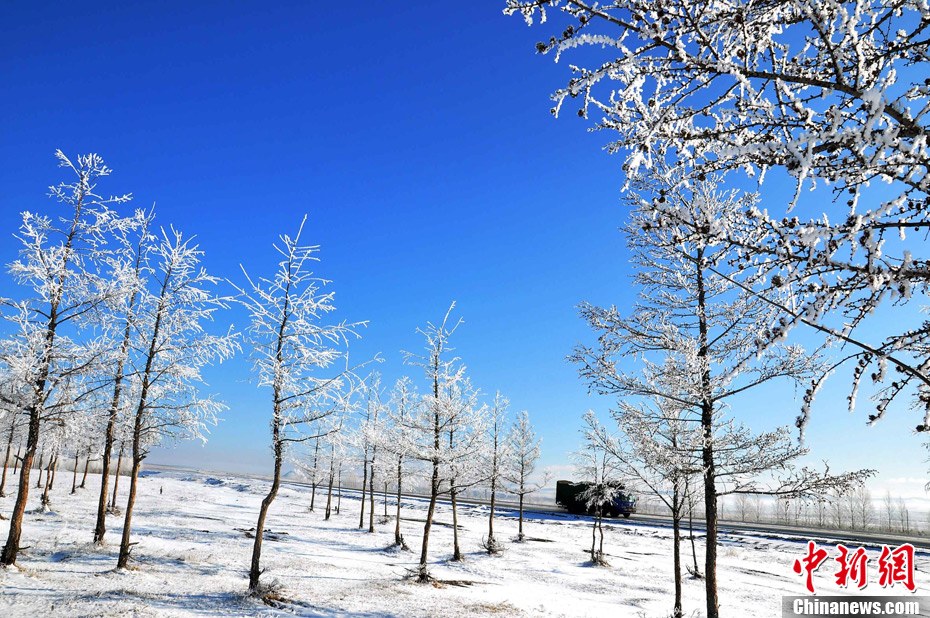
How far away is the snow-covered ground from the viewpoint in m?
10.6

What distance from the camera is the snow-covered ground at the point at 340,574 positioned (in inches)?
416

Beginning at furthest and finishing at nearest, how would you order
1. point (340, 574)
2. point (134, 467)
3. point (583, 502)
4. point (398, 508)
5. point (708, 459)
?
point (583, 502), point (398, 508), point (340, 574), point (134, 467), point (708, 459)

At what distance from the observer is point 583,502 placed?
46719mm

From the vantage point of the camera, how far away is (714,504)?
9648 millimetres

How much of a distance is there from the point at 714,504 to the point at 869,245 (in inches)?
332

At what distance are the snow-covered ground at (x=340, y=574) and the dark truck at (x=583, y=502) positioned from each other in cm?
1339

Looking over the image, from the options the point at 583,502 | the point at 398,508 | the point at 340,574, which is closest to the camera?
the point at 340,574

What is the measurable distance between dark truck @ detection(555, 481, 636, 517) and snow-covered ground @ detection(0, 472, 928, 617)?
13.4 metres

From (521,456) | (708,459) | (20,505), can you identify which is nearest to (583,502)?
(521,456)

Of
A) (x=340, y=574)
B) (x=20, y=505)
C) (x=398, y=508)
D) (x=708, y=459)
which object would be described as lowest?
(x=340, y=574)

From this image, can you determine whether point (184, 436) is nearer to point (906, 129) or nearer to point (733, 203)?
point (733, 203)

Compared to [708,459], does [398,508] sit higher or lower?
lower

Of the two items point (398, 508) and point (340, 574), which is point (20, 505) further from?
point (398, 508)

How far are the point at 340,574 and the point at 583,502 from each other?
3590cm
